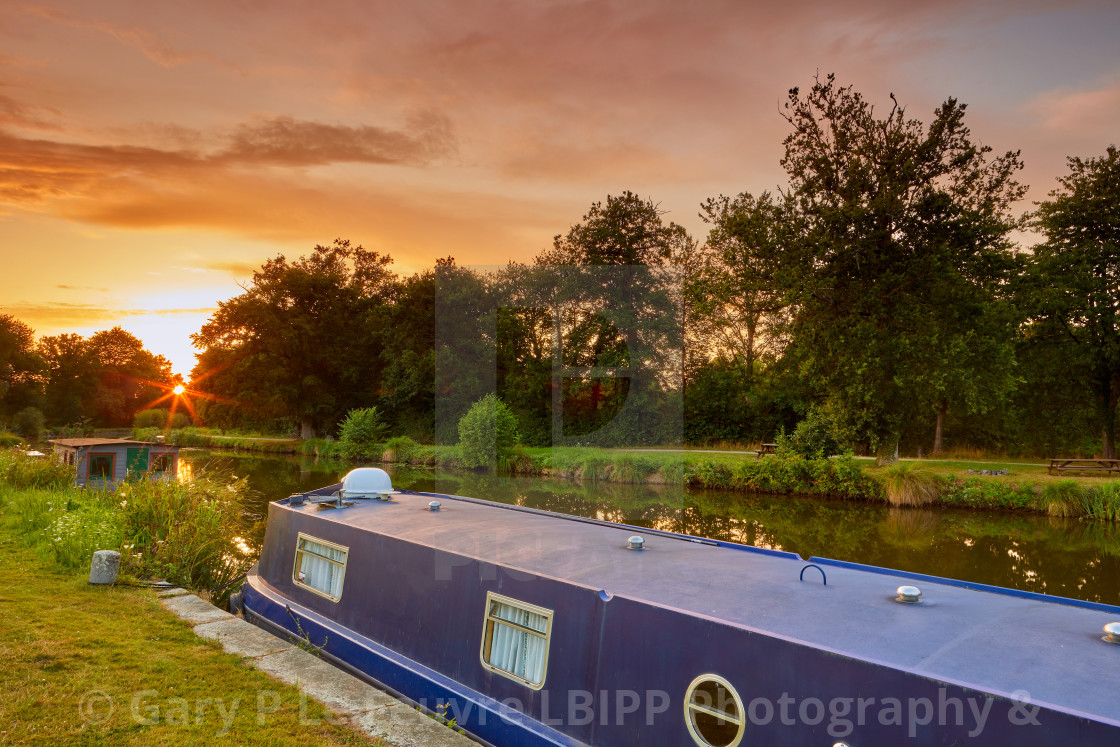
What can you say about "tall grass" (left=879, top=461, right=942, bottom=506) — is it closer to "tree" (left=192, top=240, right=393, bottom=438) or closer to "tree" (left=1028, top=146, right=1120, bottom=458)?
"tree" (left=1028, top=146, right=1120, bottom=458)

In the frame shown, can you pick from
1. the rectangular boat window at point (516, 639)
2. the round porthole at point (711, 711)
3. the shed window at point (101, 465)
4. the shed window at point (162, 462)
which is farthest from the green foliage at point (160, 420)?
the round porthole at point (711, 711)

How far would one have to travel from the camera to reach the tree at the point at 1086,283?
19.8 metres

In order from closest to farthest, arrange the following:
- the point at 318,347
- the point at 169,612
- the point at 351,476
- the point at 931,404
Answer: the point at 169,612, the point at 351,476, the point at 931,404, the point at 318,347

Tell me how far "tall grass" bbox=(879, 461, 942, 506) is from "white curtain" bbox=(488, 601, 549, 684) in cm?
1388

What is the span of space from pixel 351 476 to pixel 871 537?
32.1ft

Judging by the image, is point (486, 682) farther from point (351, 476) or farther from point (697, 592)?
point (351, 476)

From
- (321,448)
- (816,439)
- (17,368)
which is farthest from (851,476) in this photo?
(17,368)

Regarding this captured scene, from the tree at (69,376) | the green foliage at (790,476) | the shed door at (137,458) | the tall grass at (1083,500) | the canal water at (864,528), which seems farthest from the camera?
the tree at (69,376)

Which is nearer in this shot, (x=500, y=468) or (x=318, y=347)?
(x=500, y=468)

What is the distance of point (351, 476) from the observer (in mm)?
7664

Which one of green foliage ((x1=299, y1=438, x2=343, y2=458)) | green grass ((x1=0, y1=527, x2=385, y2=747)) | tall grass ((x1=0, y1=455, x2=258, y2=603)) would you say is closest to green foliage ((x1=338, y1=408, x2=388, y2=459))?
green foliage ((x1=299, y1=438, x2=343, y2=458))

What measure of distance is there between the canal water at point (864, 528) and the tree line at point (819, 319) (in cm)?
360

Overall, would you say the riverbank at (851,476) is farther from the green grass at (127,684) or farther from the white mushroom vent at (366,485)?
the green grass at (127,684)

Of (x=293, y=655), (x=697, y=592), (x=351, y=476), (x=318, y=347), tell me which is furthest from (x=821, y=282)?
(x=318, y=347)
